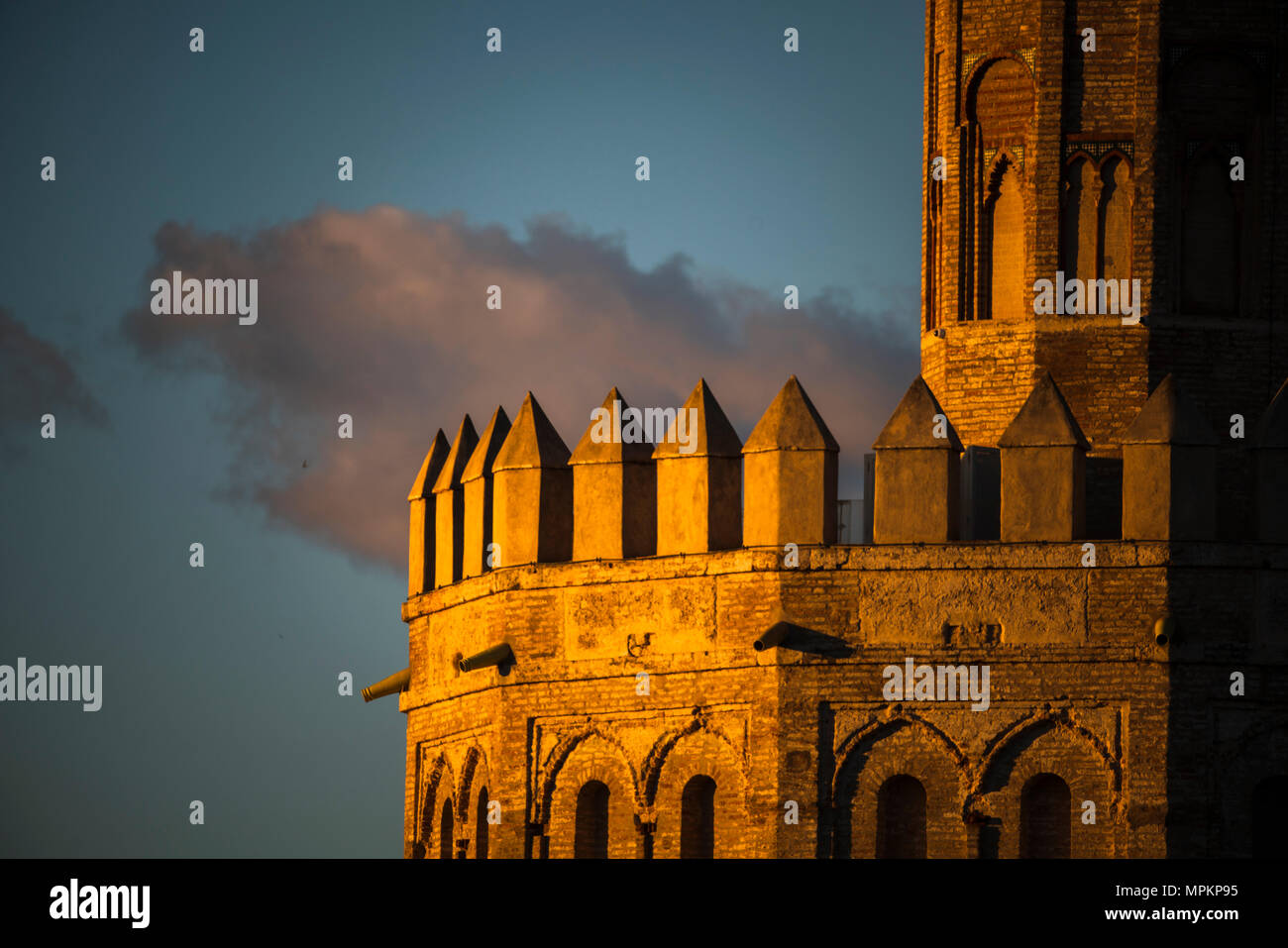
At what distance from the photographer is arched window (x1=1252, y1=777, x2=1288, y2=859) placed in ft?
82.4

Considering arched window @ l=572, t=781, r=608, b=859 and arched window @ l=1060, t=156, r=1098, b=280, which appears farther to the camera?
arched window @ l=1060, t=156, r=1098, b=280

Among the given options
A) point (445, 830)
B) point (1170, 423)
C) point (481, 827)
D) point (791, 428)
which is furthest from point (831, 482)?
point (445, 830)

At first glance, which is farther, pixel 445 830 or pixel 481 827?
pixel 445 830

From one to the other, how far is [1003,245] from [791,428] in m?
3.38

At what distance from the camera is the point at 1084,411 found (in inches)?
1070

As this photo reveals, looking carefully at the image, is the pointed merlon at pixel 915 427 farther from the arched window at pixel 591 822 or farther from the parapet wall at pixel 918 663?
the arched window at pixel 591 822

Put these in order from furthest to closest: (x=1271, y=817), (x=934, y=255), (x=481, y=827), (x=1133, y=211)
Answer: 1. (x=934, y=255)
2. (x=481, y=827)
3. (x=1133, y=211)
4. (x=1271, y=817)

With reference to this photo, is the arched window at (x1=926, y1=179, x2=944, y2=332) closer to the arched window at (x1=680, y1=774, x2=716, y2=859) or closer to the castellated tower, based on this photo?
the castellated tower

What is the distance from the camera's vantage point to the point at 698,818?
1034 inches

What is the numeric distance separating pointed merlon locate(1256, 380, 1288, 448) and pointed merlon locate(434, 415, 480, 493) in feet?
24.8

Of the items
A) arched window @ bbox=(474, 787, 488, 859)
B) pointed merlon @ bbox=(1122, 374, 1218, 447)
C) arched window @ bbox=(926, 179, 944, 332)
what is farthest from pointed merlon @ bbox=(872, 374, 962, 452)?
A: arched window @ bbox=(474, 787, 488, 859)

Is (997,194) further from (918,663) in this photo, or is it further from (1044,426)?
(918,663)

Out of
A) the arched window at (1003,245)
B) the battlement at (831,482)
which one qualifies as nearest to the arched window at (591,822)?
the battlement at (831,482)
